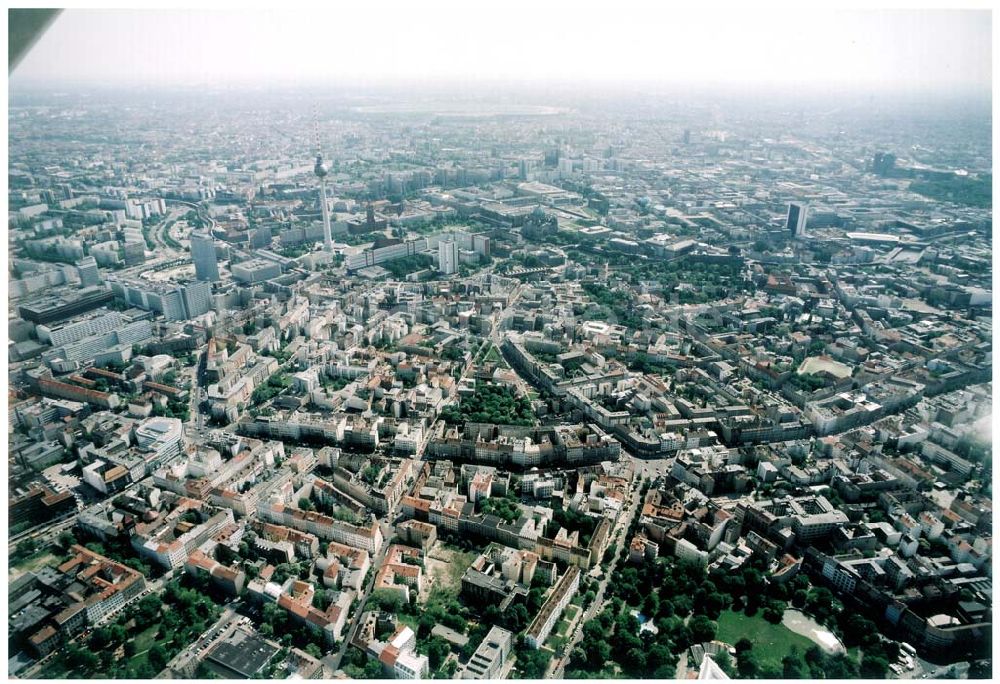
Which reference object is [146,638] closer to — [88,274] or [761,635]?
[761,635]

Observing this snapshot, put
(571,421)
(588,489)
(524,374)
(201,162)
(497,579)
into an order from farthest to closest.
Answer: (201,162) → (524,374) → (571,421) → (588,489) → (497,579)

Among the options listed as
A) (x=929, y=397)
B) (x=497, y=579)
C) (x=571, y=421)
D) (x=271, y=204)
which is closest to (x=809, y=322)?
(x=929, y=397)

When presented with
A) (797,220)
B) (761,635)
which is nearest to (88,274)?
(761,635)

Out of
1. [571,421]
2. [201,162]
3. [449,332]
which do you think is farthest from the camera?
[201,162]

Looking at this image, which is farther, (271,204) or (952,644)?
(271,204)

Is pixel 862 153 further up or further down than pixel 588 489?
further up

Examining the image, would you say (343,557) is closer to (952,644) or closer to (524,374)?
(524,374)
